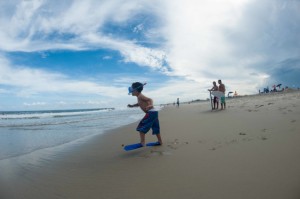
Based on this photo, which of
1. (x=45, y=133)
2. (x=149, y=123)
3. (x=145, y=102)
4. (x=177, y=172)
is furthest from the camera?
(x=45, y=133)

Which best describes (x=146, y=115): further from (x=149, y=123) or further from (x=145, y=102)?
(x=145, y=102)

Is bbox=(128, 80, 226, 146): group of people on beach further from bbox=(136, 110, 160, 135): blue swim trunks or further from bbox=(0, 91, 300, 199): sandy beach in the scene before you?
bbox=(0, 91, 300, 199): sandy beach

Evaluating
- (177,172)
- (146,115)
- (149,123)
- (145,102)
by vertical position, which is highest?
(145,102)

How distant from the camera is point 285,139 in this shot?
4.76 metres

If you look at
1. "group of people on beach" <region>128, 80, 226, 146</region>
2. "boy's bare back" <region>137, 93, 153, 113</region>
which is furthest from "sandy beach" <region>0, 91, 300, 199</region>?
"boy's bare back" <region>137, 93, 153, 113</region>

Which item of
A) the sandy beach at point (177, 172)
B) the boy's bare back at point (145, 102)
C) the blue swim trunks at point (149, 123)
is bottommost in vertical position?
the sandy beach at point (177, 172)

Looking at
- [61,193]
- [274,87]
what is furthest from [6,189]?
[274,87]

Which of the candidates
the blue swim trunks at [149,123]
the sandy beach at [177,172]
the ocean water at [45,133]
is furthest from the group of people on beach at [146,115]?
the ocean water at [45,133]

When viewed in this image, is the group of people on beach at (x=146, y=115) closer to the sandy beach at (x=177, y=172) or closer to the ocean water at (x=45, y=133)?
the sandy beach at (x=177, y=172)

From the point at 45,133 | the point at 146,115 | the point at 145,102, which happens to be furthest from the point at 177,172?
the point at 45,133

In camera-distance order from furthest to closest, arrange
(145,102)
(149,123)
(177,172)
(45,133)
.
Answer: (45,133) → (145,102) → (149,123) → (177,172)

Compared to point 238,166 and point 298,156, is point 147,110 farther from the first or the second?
point 298,156

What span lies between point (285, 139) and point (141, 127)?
3274 millimetres

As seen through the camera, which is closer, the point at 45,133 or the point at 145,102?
the point at 145,102
